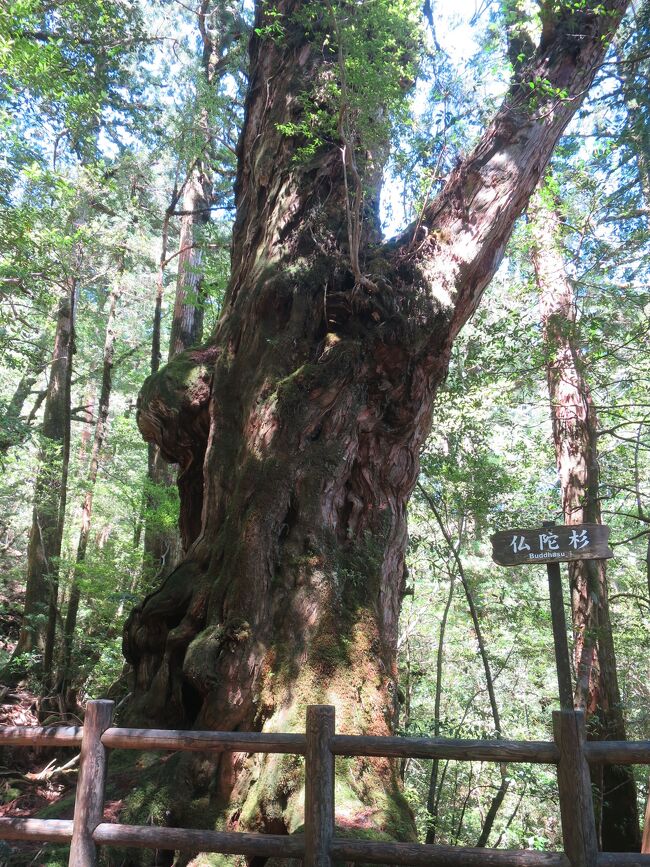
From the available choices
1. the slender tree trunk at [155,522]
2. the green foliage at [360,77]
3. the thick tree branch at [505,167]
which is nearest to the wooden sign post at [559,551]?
the thick tree branch at [505,167]

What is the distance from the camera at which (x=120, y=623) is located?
31.7 feet

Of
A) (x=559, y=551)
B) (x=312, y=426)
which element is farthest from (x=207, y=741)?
(x=559, y=551)

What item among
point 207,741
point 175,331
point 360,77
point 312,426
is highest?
point 175,331

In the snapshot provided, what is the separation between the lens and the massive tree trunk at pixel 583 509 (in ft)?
19.8

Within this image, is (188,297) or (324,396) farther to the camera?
(188,297)

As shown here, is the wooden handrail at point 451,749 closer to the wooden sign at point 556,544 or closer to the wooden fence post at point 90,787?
the wooden fence post at point 90,787

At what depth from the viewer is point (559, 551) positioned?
15.8 feet

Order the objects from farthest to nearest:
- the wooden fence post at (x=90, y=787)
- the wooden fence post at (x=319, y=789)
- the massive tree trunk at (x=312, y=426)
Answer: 1. the massive tree trunk at (x=312, y=426)
2. the wooden fence post at (x=90, y=787)
3. the wooden fence post at (x=319, y=789)

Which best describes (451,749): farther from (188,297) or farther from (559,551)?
(188,297)

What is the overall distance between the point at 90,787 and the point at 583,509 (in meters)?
5.46

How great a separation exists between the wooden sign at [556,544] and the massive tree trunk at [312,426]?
0.94m


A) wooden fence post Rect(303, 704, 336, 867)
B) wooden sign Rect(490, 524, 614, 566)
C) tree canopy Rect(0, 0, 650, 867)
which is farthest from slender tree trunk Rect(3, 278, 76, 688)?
wooden fence post Rect(303, 704, 336, 867)

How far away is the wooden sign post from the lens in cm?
461

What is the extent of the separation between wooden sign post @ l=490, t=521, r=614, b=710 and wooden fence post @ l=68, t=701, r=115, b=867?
10.5ft
